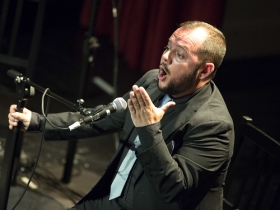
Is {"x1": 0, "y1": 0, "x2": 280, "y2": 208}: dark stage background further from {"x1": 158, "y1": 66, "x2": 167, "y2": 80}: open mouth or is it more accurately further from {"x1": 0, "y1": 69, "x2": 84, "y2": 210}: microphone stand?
{"x1": 158, "y1": 66, "x2": 167, "y2": 80}: open mouth

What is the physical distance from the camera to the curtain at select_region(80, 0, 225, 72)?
13.3 feet

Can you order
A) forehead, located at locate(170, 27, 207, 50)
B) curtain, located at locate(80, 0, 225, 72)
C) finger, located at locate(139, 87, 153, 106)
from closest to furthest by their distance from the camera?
1. finger, located at locate(139, 87, 153, 106)
2. forehead, located at locate(170, 27, 207, 50)
3. curtain, located at locate(80, 0, 225, 72)

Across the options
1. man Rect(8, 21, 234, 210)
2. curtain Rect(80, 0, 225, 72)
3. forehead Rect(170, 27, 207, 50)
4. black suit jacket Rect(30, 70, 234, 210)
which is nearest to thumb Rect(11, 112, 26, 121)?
man Rect(8, 21, 234, 210)

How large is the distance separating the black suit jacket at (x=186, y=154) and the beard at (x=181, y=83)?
0.05 metres

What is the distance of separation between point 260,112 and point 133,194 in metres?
2.42

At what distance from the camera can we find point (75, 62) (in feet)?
14.5

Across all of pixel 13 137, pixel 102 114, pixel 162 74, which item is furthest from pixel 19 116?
pixel 162 74

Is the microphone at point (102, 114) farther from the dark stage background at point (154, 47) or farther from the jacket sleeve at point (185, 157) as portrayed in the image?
the dark stage background at point (154, 47)

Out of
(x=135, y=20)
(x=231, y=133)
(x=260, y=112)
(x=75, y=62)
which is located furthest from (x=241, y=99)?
(x=231, y=133)

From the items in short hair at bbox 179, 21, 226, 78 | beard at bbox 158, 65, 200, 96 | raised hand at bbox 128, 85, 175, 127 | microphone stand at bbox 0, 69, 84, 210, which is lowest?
microphone stand at bbox 0, 69, 84, 210

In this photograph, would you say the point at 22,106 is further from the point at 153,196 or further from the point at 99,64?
the point at 99,64

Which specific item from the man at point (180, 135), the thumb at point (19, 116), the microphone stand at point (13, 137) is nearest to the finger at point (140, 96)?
the man at point (180, 135)

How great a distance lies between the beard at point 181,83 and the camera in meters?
1.81

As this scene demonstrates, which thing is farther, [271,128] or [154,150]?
[271,128]
